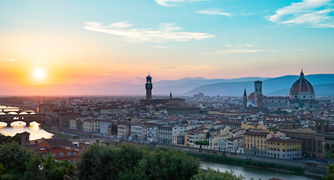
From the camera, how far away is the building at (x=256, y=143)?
2648 cm

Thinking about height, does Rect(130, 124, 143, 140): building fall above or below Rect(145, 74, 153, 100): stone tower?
below

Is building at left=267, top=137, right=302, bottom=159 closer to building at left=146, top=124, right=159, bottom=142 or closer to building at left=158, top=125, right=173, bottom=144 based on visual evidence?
building at left=158, top=125, right=173, bottom=144

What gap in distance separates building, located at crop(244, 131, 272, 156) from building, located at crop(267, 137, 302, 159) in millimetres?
511

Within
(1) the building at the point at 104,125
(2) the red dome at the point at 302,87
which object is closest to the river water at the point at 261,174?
(1) the building at the point at 104,125

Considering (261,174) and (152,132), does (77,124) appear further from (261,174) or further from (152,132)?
(261,174)

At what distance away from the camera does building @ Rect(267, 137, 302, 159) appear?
82.6 ft

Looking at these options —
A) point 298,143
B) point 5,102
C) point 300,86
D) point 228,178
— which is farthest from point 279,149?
point 5,102

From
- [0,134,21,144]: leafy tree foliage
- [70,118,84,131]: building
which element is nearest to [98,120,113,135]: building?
[70,118,84,131]: building

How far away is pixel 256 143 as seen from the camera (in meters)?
27.0

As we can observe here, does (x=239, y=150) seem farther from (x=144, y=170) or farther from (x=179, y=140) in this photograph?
(x=144, y=170)

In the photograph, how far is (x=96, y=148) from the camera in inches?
565

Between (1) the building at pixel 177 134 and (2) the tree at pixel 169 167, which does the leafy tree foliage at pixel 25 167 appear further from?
(1) the building at pixel 177 134

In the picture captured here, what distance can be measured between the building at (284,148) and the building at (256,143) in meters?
0.51

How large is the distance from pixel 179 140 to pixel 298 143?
10605 mm
